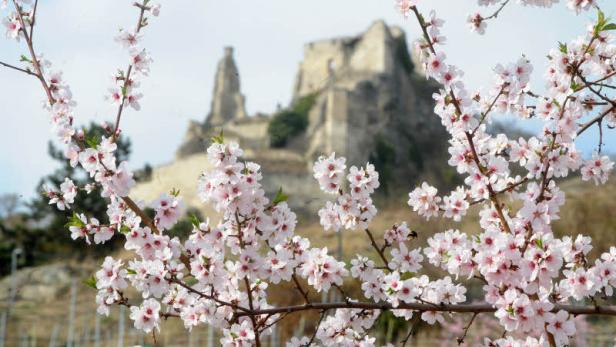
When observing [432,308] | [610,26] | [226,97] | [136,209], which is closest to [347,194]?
[432,308]

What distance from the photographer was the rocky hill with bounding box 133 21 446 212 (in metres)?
39.0

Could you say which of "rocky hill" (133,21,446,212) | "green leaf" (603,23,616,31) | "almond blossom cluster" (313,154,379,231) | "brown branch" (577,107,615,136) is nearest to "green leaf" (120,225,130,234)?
"almond blossom cluster" (313,154,379,231)

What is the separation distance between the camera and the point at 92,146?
2242mm

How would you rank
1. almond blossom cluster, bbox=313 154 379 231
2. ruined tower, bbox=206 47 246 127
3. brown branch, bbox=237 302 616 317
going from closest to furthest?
brown branch, bbox=237 302 616 317
almond blossom cluster, bbox=313 154 379 231
ruined tower, bbox=206 47 246 127

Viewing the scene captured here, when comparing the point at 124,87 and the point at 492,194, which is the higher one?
the point at 124,87

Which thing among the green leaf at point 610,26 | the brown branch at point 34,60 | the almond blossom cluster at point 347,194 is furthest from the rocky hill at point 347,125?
the green leaf at point 610,26

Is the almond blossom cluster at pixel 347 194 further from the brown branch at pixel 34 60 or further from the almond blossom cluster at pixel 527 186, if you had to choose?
the brown branch at pixel 34 60

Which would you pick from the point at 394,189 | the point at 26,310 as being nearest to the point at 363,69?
the point at 394,189

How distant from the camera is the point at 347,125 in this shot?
4247 centimetres

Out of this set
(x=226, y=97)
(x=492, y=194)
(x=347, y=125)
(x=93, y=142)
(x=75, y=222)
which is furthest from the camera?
(x=226, y=97)

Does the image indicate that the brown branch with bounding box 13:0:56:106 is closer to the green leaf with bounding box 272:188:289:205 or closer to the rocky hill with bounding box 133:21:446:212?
the green leaf with bounding box 272:188:289:205

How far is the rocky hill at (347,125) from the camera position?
39.0 metres

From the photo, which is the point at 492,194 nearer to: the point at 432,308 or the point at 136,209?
the point at 432,308

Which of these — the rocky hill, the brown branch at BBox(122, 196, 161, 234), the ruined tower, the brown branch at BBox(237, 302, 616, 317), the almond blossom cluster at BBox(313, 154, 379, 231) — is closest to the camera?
the brown branch at BBox(237, 302, 616, 317)
